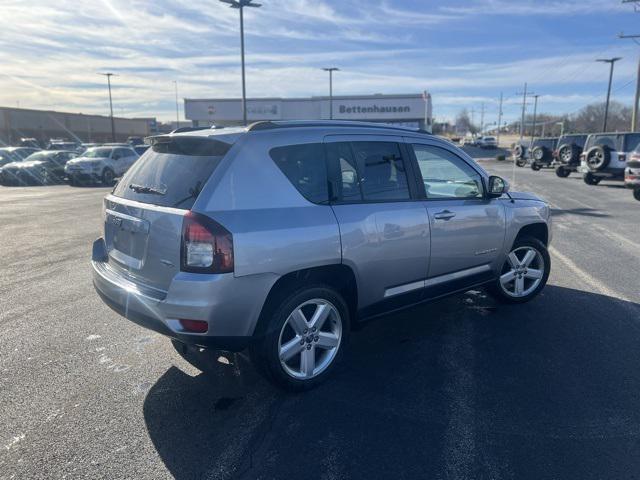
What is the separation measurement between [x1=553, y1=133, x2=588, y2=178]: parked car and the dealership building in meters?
41.4

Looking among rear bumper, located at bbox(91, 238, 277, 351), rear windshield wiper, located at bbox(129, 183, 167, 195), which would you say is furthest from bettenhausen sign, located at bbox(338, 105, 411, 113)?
rear bumper, located at bbox(91, 238, 277, 351)

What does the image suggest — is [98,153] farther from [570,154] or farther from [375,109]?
[375,109]

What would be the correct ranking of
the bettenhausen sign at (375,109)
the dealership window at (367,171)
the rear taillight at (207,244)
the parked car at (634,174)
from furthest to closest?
the bettenhausen sign at (375,109)
the parked car at (634,174)
the dealership window at (367,171)
the rear taillight at (207,244)

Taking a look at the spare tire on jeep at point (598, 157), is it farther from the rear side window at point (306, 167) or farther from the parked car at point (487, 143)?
the parked car at point (487, 143)

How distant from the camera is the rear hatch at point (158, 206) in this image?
3227 mm

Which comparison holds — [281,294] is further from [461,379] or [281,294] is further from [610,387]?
[610,387]

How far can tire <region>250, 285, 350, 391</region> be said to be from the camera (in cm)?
339

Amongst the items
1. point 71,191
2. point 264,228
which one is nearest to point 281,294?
point 264,228

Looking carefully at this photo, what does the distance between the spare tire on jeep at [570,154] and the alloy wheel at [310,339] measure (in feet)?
77.0

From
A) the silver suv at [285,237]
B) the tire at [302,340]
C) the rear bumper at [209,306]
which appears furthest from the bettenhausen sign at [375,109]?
the rear bumper at [209,306]

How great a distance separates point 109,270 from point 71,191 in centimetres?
1782

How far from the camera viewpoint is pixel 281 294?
3422 mm

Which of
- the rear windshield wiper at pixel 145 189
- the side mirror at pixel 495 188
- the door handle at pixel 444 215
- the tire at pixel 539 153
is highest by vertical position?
the rear windshield wiper at pixel 145 189

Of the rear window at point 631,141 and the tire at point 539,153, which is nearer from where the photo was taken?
the rear window at point 631,141
